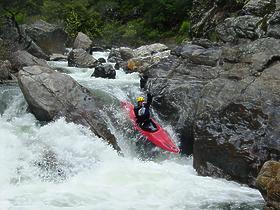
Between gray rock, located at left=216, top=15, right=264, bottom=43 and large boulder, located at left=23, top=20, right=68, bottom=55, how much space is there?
1238 centimetres

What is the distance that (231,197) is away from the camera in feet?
31.0

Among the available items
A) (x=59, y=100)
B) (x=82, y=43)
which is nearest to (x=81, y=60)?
(x=82, y=43)

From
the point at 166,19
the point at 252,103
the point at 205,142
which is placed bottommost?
the point at 166,19

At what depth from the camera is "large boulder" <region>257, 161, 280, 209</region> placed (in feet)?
24.0

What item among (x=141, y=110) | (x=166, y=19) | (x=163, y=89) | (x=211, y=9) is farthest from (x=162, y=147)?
(x=166, y=19)

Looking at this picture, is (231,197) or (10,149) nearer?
(231,197)

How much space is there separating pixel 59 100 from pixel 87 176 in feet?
9.23

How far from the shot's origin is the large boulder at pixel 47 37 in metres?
25.6

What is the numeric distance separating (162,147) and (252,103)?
2.81 metres

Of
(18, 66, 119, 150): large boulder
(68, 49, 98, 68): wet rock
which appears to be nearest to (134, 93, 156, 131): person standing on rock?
(18, 66, 119, 150): large boulder

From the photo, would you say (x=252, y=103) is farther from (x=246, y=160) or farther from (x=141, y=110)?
(x=141, y=110)

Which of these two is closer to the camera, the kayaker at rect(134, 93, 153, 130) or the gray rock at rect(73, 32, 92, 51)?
the kayaker at rect(134, 93, 153, 130)

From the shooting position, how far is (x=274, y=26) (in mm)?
13219

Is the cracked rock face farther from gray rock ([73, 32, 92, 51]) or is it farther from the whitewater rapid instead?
gray rock ([73, 32, 92, 51])
